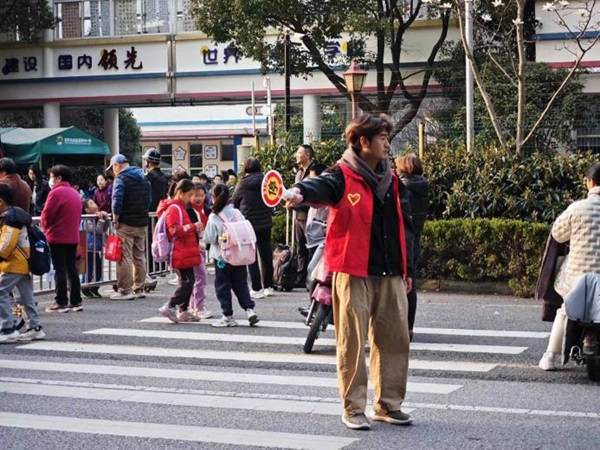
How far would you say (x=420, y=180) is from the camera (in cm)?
1138

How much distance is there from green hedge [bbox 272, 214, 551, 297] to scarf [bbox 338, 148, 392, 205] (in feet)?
27.5

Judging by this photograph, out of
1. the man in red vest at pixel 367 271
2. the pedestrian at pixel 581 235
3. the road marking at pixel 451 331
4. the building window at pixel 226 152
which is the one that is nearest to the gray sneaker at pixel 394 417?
the man in red vest at pixel 367 271

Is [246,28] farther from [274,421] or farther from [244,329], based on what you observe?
[274,421]

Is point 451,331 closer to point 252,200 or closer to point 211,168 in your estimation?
point 252,200

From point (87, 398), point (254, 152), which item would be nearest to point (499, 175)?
point (254, 152)

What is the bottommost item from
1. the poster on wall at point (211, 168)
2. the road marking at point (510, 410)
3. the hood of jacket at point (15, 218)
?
the road marking at point (510, 410)

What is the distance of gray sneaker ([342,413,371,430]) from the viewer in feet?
23.9

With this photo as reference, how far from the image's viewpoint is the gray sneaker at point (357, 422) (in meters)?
7.30

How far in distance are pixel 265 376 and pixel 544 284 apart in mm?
2457

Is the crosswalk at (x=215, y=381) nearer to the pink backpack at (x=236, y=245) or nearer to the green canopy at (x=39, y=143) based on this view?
the pink backpack at (x=236, y=245)

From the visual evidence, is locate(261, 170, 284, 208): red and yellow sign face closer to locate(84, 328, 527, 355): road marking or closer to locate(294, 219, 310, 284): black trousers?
locate(84, 328, 527, 355): road marking

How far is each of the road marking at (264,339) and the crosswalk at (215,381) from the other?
0.01 meters

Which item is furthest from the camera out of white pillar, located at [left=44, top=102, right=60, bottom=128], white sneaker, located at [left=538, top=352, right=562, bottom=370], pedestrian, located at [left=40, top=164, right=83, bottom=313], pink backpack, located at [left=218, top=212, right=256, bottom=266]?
white pillar, located at [left=44, top=102, right=60, bottom=128]

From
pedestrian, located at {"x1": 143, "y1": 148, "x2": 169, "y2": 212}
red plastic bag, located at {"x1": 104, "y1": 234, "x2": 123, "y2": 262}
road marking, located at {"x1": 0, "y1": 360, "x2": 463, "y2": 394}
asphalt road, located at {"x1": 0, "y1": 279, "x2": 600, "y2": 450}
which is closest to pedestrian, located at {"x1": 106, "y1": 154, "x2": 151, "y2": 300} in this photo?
red plastic bag, located at {"x1": 104, "y1": 234, "x2": 123, "y2": 262}
